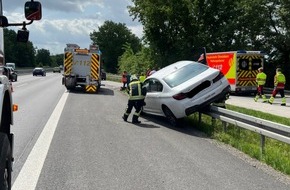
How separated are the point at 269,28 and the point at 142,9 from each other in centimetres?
1380

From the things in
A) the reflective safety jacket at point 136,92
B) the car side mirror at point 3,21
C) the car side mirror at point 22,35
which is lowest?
the reflective safety jacket at point 136,92

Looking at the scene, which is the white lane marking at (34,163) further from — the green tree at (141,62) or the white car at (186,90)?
the green tree at (141,62)

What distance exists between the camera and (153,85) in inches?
530

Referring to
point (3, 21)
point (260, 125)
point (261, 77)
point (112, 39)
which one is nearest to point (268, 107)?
point (261, 77)

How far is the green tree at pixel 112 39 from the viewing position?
123m

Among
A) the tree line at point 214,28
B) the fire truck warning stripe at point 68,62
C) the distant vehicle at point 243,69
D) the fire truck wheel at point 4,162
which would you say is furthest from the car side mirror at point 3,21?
the tree line at point 214,28

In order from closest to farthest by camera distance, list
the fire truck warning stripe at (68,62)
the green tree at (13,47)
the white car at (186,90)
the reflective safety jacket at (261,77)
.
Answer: the green tree at (13,47)
the white car at (186,90)
the reflective safety jacket at (261,77)
the fire truck warning stripe at (68,62)

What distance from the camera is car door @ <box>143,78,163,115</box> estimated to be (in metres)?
12.7

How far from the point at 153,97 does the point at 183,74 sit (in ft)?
3.91

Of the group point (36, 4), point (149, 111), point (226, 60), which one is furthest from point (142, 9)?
point (36, 4)

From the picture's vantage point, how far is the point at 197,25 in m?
45.2

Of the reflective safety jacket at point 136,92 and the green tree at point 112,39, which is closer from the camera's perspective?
the reflective safety jacket at point 136,92

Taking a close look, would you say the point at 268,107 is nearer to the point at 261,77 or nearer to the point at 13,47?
the point at 261,77

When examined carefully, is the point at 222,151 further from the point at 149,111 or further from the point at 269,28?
the point at 269,28
